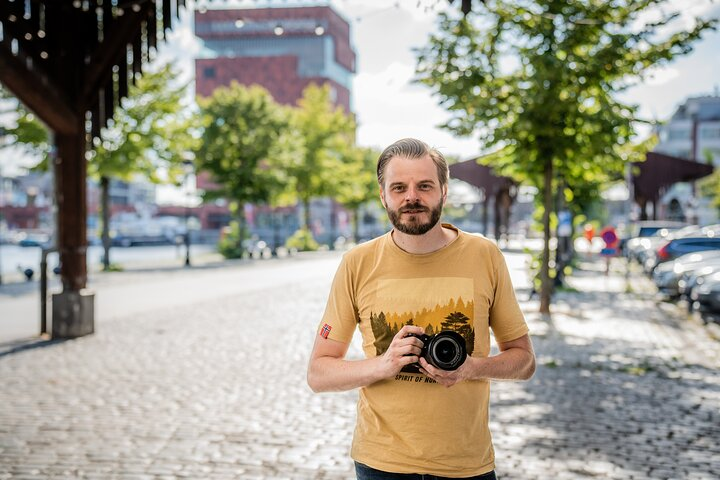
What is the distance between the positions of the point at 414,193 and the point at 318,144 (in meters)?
50.9

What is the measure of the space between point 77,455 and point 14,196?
14130cm

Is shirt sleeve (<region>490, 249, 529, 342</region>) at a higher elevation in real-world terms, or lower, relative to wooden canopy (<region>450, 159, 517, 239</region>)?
lower

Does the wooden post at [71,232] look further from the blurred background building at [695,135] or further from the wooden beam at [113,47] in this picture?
the blurred background building at [695,135]

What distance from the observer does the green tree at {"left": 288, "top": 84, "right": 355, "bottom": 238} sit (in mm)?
51938

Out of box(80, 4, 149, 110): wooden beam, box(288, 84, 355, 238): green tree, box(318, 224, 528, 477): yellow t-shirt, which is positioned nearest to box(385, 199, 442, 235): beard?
box(318, 224, 528, 477): yellow t-shirt

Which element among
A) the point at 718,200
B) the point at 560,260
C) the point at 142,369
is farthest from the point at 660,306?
the point at 718,200

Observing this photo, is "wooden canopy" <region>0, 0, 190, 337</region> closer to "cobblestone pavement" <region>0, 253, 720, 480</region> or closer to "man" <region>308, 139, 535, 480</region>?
"cobblestone pavement" <region>0, 253, 720, 480</region>

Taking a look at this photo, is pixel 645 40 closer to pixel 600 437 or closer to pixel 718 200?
pixel 600 437

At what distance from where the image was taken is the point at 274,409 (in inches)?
293

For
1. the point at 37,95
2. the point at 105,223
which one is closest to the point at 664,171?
the point at 105,223

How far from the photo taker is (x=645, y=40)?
45.3ft

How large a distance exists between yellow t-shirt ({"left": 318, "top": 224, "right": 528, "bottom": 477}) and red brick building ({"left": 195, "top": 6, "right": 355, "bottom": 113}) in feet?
356

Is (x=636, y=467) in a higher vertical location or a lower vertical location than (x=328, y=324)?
lower

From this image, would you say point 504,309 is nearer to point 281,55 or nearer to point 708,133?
point 708,133
